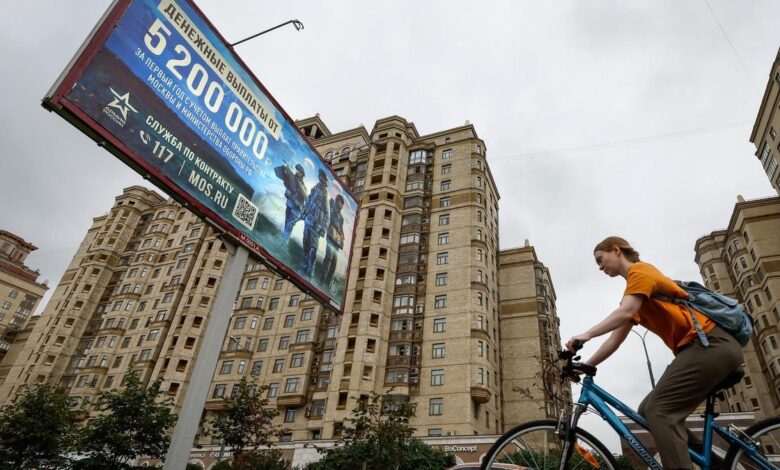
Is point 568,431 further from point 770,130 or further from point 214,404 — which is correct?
point 770,130

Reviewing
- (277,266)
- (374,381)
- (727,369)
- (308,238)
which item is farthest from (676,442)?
(374,381)

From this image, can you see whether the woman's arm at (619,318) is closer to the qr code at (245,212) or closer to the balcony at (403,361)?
the qr code at (245,212)

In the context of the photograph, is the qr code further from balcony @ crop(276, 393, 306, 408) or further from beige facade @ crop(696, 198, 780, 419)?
beige facade @ crop(696, 198, 780, 419)

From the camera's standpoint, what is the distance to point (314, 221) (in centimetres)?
1759

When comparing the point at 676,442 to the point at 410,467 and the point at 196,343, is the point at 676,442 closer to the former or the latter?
the point at 410,467

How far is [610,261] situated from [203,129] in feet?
37.9

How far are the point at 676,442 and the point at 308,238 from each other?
47.6 feet

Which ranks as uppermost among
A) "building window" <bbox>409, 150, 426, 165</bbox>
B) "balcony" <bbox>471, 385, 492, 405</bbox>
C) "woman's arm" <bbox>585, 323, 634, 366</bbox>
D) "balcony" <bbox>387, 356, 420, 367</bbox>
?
"building window" <bbox>409, 150, 426, 165</bbox>

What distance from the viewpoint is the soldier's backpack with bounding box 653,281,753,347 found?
3998 millimetres

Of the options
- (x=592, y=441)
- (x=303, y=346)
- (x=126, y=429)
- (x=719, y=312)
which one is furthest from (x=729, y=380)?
(x=303, y=346)

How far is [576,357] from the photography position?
436cm

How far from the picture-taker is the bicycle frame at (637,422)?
12.7 ft

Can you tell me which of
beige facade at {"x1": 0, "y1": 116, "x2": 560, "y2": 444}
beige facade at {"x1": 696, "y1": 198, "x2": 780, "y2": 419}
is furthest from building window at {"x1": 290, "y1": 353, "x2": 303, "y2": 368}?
beige facade at {"x1": 696, "y1": 198, "x2": 780, "y2": 419}

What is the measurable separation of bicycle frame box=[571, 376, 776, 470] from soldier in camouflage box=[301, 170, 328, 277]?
13308mm
